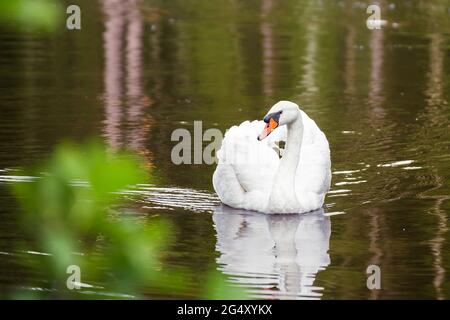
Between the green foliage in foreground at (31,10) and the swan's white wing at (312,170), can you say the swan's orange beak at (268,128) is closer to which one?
the swan's white wing at (312,170)

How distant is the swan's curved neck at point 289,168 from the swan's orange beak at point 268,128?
0.76 ft

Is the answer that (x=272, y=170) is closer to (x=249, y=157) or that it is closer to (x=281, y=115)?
(x=249, y=157)

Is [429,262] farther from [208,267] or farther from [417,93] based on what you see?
[417,93]

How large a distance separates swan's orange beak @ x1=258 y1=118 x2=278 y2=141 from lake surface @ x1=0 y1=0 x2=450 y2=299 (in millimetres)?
689

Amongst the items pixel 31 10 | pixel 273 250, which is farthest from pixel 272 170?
pixel 31 10

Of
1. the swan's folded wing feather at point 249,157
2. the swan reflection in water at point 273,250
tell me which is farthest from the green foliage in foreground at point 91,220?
the swan's folded wing feather at point 249,157

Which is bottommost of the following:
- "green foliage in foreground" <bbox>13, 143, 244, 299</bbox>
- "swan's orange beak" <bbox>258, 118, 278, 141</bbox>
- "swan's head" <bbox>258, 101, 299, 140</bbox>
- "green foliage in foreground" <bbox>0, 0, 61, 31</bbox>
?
"swan's orange beak" <bbox>258, 118, 278, 141</bbox>

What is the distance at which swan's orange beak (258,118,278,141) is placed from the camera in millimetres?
8922

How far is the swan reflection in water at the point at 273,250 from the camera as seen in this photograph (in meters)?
7.03

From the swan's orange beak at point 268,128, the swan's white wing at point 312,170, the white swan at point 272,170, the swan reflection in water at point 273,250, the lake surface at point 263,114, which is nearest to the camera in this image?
the swan reflection in water at point 273,250

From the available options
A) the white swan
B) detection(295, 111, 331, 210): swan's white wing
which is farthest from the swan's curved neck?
detection(295, 111, 331, 210): swan's white wing

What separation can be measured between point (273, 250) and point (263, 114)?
18.1ft

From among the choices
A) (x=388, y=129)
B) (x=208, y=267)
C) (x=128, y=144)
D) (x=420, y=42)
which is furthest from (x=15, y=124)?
(x=420, y=42)

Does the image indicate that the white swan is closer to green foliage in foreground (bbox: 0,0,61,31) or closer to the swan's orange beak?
the swan's orange beak
